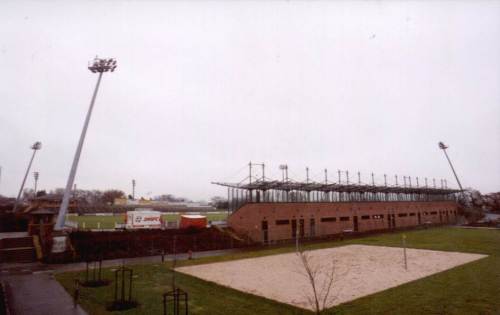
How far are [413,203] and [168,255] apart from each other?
5528 cm

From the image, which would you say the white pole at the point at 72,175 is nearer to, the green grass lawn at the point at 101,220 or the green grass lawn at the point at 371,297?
the green grass lawn at the point at 101,220

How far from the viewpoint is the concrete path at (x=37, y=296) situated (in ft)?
42.3

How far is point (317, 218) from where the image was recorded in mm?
43844

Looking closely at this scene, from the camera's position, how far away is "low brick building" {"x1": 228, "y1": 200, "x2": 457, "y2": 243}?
1489 inches

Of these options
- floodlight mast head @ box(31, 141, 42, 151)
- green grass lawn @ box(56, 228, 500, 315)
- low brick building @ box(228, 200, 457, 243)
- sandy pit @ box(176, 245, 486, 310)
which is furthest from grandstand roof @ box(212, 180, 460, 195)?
floodlight mast head @ box(31, 141, 42, 151)

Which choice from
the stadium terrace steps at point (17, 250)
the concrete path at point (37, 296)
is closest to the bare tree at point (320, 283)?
the concrete path at point (37, 296)

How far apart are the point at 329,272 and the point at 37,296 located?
16.3 metres

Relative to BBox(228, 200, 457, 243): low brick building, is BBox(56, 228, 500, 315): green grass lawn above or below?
below

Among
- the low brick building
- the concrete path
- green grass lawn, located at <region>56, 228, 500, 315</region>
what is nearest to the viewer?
green grass lawn, located at <region>56, 228, 500, 315</region>

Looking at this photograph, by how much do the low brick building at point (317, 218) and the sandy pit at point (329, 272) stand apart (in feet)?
33.4

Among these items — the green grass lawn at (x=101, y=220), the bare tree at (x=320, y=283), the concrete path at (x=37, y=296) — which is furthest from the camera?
the green grass lawn at (x=101, y=220)

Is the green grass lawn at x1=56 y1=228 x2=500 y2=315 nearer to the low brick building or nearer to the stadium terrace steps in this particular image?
the stadium terrace steps

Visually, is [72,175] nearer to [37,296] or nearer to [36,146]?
[37,296]

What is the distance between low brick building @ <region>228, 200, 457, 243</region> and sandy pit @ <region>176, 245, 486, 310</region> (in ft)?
33.4
